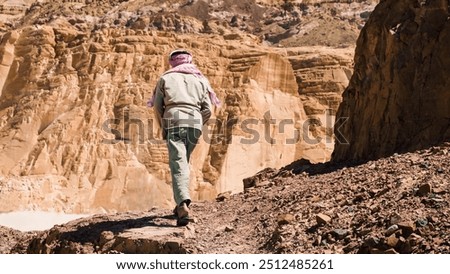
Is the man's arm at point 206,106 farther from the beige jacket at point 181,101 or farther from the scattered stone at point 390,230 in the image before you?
the scattered stone at point 390,230

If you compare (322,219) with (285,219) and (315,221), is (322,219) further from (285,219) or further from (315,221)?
(285,219)

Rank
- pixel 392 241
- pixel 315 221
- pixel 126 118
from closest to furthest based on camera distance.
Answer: pixel 392 241 → pixel 315 221 → pixel 126 118

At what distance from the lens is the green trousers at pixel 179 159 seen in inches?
305

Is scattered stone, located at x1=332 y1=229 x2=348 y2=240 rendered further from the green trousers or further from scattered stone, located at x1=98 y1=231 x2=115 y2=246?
scattered stone, located at x1=98 y1=231 x2=115 y2=246

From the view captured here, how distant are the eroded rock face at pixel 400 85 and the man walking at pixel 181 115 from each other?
2866mm

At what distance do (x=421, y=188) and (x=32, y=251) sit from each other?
160 inches

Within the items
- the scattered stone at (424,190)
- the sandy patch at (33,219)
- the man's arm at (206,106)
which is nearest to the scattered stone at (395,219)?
the scattered stone at (424,190)

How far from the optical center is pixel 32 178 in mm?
31766

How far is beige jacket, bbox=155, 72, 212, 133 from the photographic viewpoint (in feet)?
25.8

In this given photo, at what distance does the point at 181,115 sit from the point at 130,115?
26.5 metres

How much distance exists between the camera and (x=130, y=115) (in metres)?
34.2

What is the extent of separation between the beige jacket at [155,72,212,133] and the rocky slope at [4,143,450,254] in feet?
3.11

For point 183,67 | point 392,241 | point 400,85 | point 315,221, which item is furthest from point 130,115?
point 392,241

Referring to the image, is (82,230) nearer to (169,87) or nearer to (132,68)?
(169,87)
